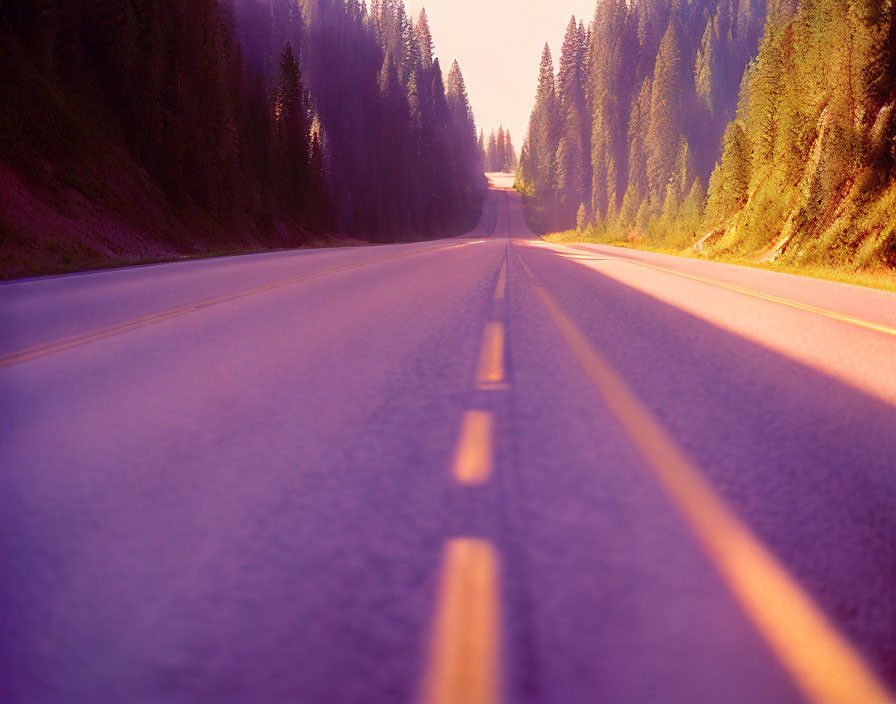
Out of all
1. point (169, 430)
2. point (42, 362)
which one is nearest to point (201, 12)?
point (42, 362)

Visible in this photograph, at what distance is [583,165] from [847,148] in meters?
75.0

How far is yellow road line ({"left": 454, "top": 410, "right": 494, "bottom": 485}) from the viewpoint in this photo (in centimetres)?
304

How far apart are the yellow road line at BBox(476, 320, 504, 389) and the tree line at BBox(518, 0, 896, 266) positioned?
51.2 ft

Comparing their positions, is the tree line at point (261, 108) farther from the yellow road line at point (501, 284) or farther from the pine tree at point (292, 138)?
the yellow road line at point (501, 284)

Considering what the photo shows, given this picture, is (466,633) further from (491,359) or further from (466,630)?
(491,359)

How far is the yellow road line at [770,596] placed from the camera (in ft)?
5.52

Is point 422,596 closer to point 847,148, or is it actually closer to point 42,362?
point 42,362

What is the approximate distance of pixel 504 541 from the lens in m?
2.37

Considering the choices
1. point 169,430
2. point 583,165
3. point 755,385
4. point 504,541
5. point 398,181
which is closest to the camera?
point 504,541

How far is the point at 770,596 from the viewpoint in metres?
2.05

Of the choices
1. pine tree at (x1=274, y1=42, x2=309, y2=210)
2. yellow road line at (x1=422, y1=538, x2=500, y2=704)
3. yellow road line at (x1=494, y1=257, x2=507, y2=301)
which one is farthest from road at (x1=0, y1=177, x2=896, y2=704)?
pine tree at (x1=274, y1=42, x2=309, y2=210)

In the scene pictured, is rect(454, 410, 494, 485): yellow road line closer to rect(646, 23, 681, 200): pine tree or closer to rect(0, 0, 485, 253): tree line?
rect(0, 0, 485, 253): tree line

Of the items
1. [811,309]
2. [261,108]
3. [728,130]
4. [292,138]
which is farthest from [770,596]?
[292,138]

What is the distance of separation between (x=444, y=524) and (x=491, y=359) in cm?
326
